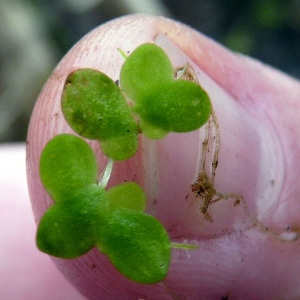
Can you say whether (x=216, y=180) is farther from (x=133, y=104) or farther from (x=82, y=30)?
(x=82, y=30)

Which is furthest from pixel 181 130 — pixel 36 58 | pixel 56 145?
pixel 36 58

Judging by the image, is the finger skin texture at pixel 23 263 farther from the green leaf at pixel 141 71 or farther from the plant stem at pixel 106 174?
the green leaf at pixel 141 71

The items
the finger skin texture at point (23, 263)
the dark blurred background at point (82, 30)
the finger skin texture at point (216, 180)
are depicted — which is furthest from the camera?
the dark blurred background at point (82, 30)

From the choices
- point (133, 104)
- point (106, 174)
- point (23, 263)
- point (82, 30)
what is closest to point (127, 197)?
point (106, 174)

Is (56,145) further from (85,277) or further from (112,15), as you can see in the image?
(112,15)

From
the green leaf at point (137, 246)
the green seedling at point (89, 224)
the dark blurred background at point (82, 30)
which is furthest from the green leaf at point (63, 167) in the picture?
the dark blurred background at point (82, 30)

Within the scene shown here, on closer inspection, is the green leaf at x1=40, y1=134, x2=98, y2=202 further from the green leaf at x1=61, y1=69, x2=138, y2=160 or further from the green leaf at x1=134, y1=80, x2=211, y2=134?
the green leaf at x1=134, y1=80, x2=211, y2=134

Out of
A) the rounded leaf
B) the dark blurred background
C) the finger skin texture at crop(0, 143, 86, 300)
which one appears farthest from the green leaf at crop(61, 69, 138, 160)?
the dark blurred background
